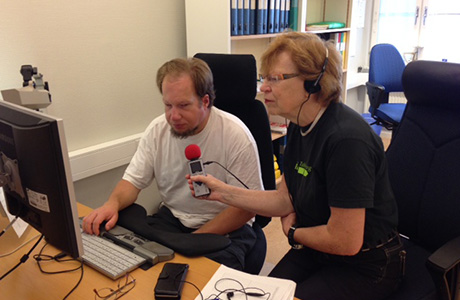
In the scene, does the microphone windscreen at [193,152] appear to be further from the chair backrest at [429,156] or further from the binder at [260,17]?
the binder at [260,17]

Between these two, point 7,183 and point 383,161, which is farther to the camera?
point 383,161

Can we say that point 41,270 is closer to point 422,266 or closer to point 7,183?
point 7,183

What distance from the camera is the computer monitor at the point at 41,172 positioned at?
34.4 inches

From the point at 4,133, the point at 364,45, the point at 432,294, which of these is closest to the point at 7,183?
the point at 4,133

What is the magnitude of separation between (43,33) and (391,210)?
1.66 m

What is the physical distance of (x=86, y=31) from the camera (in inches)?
78.8

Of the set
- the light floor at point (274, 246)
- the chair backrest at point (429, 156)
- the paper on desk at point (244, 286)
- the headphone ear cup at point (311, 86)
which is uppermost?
the headphone ear cup at point (311, 86)

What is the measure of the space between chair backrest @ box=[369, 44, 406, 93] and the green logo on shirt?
273 cm

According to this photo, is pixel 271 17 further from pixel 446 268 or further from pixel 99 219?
pixel 446 268

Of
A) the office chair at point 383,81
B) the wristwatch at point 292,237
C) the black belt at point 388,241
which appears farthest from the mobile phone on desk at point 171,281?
the office chair at point 383,81

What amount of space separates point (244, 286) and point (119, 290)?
0.32 meters

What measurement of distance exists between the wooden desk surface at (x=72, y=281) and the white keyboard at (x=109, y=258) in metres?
0.02

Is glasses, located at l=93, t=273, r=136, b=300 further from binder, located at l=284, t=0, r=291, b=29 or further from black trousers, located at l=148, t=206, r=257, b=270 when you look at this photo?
binder, located at l=284, t=0, r=291, b=29

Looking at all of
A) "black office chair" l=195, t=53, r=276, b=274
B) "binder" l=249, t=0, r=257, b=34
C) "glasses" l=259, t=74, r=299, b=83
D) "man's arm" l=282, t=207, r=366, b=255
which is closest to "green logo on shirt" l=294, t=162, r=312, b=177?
"man's arm" l=282, t=207, r=366, b=255
